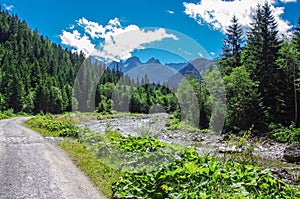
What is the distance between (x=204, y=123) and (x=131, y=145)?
2335cm

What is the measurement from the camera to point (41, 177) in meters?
7.32

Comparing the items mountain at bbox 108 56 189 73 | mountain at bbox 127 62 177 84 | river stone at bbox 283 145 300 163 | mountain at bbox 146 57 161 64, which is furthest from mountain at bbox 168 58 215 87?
river stone at bbox 283 145 300 163

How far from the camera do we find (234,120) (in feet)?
96.6

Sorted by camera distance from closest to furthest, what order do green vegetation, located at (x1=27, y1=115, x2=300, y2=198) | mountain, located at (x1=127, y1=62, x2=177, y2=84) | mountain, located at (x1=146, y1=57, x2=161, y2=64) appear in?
1. green vegetation, located at (x1=27, y1=115, x2=300, y2=198)
2. mountain, located at (x1=146, y1=57, x2=161, y2=64)
3. mountain, located at (x1=127, y1=62, x2=177, y2=84)

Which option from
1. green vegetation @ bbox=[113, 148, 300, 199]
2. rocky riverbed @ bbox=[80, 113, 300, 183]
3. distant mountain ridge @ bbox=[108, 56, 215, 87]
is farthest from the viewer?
rocky riverbed @ bbox=[80, 113, 300, 183]

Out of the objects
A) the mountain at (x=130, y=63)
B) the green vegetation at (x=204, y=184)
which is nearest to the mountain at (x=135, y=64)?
the mountain at (x=130, y=63)

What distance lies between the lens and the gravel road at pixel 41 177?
6184 millimetres

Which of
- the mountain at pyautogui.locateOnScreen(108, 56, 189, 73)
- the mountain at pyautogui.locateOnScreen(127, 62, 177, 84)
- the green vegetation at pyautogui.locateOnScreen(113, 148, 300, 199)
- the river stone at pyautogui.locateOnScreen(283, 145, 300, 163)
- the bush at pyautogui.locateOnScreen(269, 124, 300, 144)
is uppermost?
the mountain at pyautogui.locateOnScreen(108, 56, 189, 73)

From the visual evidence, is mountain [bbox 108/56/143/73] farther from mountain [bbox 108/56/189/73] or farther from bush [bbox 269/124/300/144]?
bush [bbox 269/124/300/144]

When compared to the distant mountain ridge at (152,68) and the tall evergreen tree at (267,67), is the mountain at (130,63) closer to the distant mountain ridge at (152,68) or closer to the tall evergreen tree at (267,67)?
the distant mountain ridge at (152,68)

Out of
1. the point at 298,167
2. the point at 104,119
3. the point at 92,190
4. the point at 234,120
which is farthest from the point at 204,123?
the point at 92,190

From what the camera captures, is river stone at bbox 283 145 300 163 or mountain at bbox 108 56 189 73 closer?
mountain at bbox 108 56 189 73

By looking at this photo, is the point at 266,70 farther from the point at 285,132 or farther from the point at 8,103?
the point at 8,103

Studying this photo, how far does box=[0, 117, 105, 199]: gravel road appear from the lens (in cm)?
618
